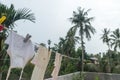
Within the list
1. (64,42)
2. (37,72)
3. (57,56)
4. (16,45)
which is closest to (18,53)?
(16,45)

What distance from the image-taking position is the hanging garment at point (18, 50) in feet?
16.1

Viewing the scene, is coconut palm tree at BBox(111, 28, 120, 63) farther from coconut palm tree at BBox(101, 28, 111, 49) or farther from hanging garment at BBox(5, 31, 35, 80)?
hanging garment at BBox(5, 31, 35, 80)

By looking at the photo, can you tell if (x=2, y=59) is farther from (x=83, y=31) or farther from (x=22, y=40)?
(x=83, y=31)

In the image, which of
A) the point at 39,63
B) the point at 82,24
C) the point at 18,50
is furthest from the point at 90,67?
the point at 18,50

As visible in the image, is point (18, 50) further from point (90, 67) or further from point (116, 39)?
point (116, 39)

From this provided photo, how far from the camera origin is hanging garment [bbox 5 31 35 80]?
16.1 ft

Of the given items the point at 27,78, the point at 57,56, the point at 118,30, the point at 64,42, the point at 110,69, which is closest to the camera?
the point at 57,56

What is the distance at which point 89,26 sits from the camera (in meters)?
42.0

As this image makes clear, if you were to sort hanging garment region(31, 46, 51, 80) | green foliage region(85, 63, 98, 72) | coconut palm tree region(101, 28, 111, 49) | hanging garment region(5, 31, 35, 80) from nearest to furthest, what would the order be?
hanging garment region(5, 31, 35, 80), hanging garment region(31, 46, 51, 80), green foliage region(85, 63, 98, 72), coconut palm tree region(101, 28, 111, 49)

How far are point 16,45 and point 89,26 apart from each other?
37253 mm

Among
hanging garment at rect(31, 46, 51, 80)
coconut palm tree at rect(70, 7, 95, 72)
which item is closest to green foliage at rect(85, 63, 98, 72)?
coconut palm tree at rect(70, 7, 95, 72)

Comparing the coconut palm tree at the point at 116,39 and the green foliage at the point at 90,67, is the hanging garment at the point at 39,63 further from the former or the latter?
the coconut palm tree at the point at 116,39

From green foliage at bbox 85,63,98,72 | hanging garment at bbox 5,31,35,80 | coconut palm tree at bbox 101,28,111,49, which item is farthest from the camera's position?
coconut palm tree at bbox 101,28,111,49

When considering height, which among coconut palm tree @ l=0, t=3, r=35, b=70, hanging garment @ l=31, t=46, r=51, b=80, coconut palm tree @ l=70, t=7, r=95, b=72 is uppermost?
coconut palm tree @ l=70, t=7, r=95, b=72
